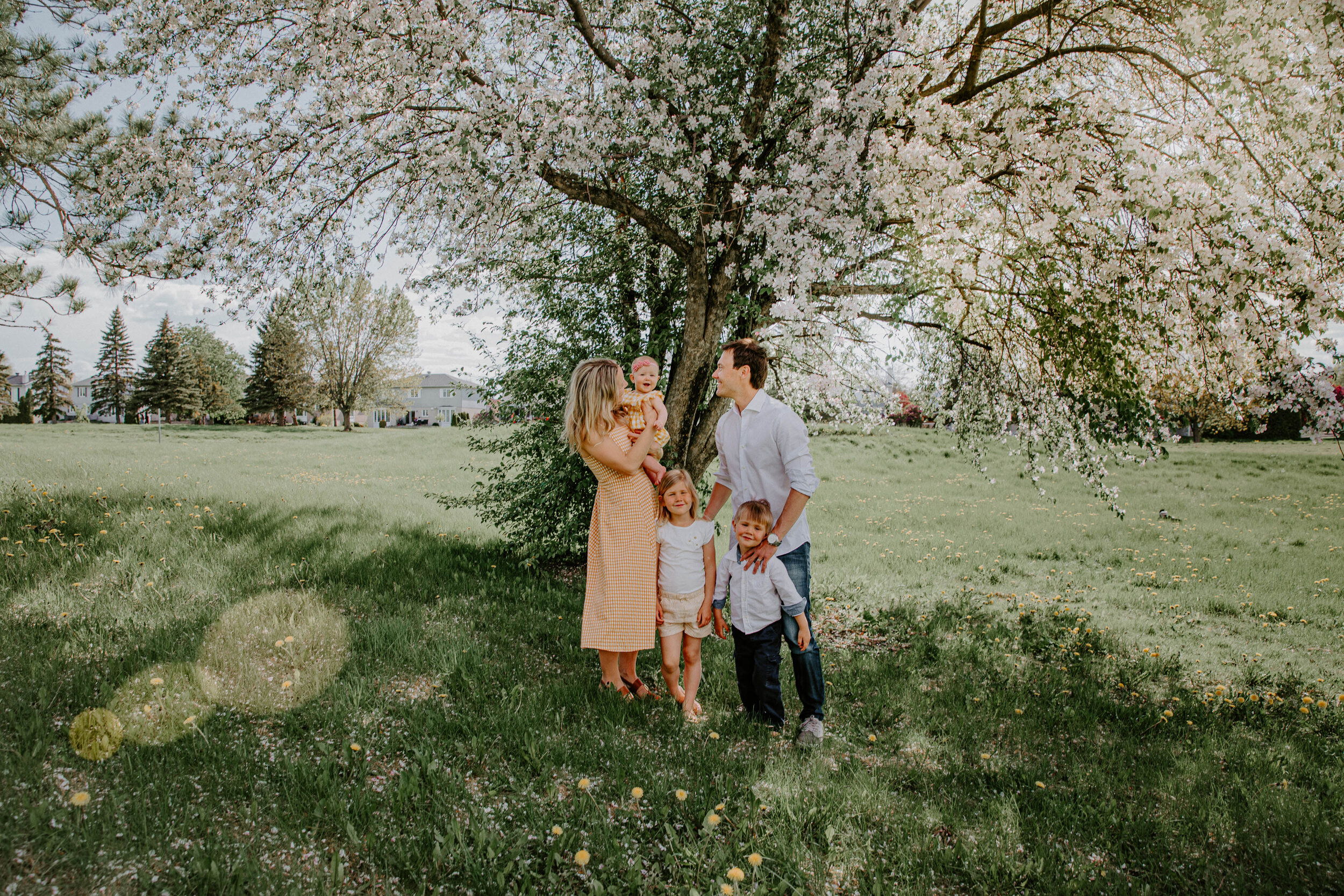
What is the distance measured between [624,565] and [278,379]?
2072 inches

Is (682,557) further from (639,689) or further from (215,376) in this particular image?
(215,376)

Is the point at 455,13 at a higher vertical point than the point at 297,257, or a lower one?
higher

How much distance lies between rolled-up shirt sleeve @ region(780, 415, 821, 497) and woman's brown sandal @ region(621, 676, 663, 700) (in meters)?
1.67

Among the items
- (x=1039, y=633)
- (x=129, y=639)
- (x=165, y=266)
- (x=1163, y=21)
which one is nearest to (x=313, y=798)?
(x=129, y=639)

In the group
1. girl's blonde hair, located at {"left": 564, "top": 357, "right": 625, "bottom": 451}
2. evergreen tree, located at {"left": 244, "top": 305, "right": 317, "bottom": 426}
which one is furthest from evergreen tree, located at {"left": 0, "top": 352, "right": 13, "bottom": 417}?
girl's blonde hair, located at {"left": 564, "top": 357, "right": 625, "bottom": 451}

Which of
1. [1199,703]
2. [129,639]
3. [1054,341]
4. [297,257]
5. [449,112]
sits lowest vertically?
[1199,703]

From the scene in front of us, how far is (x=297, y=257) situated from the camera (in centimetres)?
630

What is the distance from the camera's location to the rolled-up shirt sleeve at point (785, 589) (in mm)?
3840

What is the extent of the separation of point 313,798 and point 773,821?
207 cm

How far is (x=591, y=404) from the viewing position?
13.2 feet

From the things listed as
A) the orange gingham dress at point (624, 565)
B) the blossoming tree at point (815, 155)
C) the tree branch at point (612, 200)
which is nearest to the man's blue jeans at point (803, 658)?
the orange gingham dress at point (624, 565)

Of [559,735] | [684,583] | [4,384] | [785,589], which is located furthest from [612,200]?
[4,384]

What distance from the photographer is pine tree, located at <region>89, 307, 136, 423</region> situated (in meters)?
52.3

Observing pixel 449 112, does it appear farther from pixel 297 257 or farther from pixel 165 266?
pixel 165 266
